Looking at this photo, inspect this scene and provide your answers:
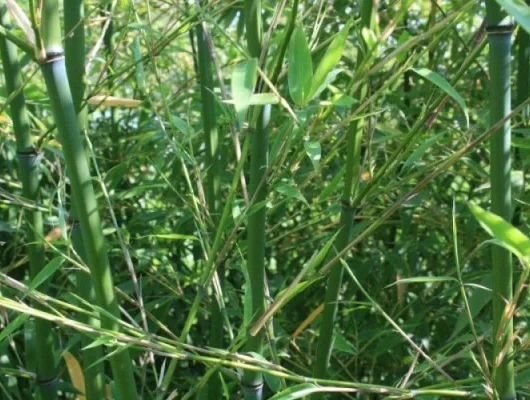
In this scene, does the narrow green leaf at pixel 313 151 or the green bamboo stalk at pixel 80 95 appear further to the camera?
the green bamboo stalk at pixel 80 95

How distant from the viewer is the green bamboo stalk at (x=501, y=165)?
0.63 m

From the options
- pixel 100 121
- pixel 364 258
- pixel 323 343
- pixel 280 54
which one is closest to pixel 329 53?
pixel 280 54

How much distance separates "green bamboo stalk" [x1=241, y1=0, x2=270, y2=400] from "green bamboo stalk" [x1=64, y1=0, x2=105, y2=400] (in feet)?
0.47

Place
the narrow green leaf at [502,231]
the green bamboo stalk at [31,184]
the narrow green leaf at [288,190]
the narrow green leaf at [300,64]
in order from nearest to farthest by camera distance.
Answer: the narrow green leaf at [502,231], the narrow green leaf at [300,64], the narrow green leaf at [288,190], the green bamboo stalk at [31,184]

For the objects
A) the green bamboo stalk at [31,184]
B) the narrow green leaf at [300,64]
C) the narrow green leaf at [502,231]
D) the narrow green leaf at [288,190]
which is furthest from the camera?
the green bamboo stalk at [31,184]

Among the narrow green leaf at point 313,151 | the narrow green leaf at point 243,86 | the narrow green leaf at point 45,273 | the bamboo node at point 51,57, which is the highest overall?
the bamboo node at point 51,57

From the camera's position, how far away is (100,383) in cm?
90

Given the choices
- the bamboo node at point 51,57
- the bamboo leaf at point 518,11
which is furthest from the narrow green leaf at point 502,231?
the bamboo node at point 51,57

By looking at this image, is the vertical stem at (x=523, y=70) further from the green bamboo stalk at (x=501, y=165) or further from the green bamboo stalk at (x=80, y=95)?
the green bamboo stalk at (x=80, y=95)

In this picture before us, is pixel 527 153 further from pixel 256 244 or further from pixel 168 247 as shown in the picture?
pixel 168 247

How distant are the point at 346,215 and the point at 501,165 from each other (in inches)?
7.5

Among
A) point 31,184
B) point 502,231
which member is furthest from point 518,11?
point 31,184

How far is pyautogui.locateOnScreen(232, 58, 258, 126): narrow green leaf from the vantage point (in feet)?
1.63

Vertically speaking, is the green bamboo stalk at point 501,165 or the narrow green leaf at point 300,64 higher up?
the narrow green leaf at point 300,64
